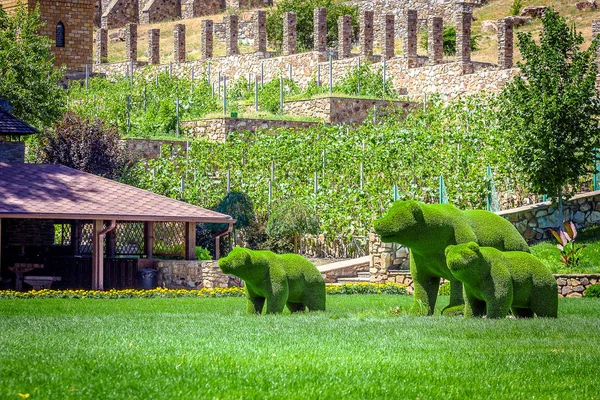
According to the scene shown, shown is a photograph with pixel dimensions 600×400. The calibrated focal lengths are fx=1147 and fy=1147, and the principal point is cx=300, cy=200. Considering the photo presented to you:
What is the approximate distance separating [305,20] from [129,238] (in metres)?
25.6

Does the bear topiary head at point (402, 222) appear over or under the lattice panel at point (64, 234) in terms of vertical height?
over

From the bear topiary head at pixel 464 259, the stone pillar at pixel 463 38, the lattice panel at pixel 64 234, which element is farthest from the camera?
the stone pillar at pixel 463 38

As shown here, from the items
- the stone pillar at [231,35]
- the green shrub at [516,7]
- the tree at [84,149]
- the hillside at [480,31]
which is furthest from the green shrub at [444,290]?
the green shrub at [516,7]

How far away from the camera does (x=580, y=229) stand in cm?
2856

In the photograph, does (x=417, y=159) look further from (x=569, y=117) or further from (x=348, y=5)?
(x=348, y=5)

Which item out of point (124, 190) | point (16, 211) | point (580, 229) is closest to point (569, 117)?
point (580, 229)

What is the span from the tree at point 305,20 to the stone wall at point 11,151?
2499 centimetres

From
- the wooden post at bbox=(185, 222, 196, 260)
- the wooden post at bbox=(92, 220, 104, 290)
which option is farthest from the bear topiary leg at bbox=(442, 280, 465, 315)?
the wooden post at bbox=(185, 222, 196, 260)

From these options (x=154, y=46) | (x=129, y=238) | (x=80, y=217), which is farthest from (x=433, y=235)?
(x=154, y=46)

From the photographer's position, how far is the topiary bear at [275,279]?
17.5m

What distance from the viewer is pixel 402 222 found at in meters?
16.5

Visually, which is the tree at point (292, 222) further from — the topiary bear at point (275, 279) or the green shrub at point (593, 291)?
the topiary bear at point (275, 279)

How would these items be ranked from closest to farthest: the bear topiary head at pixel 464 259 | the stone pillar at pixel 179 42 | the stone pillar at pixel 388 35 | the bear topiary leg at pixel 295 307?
the bear topiary head at pixel 464 259 < the bear topiary leg at pixel 295 307 < the stone pillar at pixel 388 35 < the stone pillar at pixel 179 42

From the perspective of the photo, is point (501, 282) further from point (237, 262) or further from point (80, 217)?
point (80, 217)
